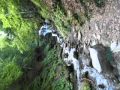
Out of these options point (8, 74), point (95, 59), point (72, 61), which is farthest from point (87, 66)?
point (8, 74)

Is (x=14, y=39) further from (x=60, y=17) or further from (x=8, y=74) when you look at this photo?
(x=60, y=17)

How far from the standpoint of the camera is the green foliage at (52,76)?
6406 mm

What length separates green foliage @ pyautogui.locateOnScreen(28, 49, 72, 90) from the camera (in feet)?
21.0

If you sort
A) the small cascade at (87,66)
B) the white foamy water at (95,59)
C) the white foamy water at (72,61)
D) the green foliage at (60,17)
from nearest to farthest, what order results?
the small cascade at (87,66) < the white foamy water at (95,59) < the white foamy water at (72,61) < the green foliage at (60,17)

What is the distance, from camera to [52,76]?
6918mm

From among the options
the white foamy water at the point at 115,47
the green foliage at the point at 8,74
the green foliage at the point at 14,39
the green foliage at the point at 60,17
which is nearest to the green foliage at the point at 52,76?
the green foliage at the point at 8,74

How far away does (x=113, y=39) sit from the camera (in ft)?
15.0

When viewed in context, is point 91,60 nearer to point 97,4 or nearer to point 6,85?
point 97,4

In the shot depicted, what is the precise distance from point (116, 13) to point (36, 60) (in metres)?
4.34

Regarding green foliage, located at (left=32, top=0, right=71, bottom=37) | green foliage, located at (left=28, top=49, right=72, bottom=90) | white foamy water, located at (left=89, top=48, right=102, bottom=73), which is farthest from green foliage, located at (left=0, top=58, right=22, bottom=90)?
white foamy water, located at (left=89, top=48, right=102, bottom=73)

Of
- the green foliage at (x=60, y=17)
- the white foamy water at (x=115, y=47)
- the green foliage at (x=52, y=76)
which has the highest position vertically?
the green foliage at (x=60, y=17)

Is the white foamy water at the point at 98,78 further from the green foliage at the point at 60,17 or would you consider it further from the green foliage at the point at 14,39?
the green foliage at the point at 14,39

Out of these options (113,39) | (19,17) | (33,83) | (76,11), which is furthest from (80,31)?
(33,83)

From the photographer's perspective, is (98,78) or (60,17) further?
(60,17)
